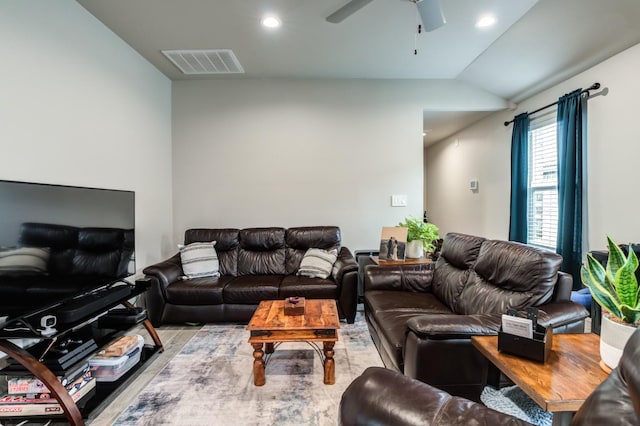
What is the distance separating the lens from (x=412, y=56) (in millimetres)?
3350

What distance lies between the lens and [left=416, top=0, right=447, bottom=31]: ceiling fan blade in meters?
2.02

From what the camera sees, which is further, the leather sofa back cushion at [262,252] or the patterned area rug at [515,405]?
the leather sofa back cushion at [262,252]

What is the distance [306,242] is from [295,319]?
1.54 metres

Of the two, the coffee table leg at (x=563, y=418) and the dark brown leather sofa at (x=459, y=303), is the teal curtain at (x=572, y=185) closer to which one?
the dark brown leather sofa at (x=459, y=303)

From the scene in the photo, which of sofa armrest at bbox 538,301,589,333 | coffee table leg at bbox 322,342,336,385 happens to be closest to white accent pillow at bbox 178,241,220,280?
coffee table leg at bbox 322,342,336,385

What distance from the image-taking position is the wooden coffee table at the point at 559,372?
42.4 inches

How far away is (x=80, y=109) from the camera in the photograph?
2529 mm

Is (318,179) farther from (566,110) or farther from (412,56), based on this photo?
(566,110)

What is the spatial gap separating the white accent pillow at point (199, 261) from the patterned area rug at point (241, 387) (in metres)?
0.77

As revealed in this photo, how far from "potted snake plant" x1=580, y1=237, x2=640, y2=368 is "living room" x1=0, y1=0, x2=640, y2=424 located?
195 centimetres

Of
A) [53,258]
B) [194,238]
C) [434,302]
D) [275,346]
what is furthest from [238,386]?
[194,238]

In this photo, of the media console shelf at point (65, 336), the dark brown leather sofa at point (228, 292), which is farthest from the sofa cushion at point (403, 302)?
the media console shelf at point (65, 336)

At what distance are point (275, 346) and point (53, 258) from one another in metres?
1.72

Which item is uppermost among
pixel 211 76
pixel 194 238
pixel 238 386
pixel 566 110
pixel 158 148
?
pixel 211 76
